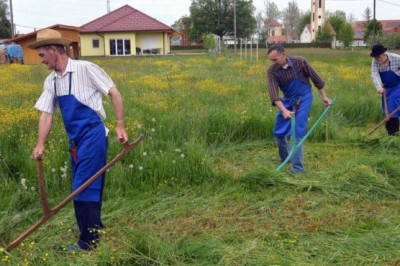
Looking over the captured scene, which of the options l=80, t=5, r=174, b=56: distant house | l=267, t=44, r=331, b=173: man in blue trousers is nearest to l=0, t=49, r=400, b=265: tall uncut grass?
l=267, t=44, r=331, b=173: man in blue trousers

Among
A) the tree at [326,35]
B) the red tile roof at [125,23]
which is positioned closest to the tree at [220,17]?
the tree at [326,35]

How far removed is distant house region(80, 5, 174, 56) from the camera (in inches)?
1599

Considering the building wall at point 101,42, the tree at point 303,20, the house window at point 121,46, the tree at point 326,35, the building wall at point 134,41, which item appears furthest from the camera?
the tree at point 303,20

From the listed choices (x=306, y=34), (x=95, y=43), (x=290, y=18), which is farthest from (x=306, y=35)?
(x=95, y=43)

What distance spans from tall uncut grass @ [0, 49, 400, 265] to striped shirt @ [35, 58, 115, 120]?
1.03m

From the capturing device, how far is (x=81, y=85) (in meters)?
3.39

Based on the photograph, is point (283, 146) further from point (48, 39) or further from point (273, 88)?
point (48, 39)

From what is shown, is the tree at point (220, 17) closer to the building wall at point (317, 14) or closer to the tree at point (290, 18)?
the building wall at point (317, 14)

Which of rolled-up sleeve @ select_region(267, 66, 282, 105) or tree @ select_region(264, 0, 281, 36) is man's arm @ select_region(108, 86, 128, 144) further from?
tree @ select_region(264, 0, 281, 36)

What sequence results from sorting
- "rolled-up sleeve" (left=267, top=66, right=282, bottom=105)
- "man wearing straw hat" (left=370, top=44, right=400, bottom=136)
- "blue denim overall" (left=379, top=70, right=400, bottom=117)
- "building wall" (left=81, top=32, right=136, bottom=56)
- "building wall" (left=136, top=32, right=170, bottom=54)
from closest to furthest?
"rolled-up sleeve" (left=267, top=66, right=282, bottom=105), "man wearing straw hat" (left=370, top=44, right=400, bottom=136), "blue denim overall" (left=379, top=70, right=400, bottom=117), "building wall" (left=81, top=32, right=136, bottom=56), "building wall" (left=136, top=32, right=170, bottom=54)

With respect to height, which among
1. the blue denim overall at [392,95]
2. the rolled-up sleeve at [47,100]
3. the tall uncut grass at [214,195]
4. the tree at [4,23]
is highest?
the tree at [4,23]

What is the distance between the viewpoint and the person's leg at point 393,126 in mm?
7277

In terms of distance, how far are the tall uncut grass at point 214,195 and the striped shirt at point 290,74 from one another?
938 millimetres

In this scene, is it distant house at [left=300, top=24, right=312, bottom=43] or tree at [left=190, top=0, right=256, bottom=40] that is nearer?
tree at [left=190, top=0, right=256, bottom=40]
